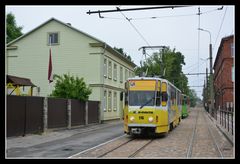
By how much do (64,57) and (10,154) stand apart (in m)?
23.8

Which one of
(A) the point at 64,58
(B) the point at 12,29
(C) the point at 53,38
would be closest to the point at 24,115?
(A) the point at 64,58

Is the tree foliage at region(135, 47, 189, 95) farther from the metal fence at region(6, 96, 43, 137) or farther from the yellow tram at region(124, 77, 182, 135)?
the yellow tram at region(124, 77, 182, 135)

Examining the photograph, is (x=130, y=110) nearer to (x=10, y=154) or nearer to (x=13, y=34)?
(x=10, y=154)

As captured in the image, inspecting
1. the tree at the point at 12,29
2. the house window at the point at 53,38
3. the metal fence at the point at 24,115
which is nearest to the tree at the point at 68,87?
the metal fence at the point at 24,115

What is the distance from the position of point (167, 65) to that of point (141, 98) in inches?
1763

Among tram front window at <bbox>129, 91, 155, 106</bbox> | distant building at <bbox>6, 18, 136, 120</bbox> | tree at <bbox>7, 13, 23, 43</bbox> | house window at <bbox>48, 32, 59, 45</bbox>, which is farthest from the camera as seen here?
tree at <bbox>7, 13, 23, 43</bbox>

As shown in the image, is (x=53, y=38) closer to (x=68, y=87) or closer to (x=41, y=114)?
(x=68, y=87)

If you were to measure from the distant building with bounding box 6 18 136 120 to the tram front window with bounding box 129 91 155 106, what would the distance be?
15663 mm

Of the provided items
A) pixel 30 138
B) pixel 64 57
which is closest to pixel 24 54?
pixel 64 57

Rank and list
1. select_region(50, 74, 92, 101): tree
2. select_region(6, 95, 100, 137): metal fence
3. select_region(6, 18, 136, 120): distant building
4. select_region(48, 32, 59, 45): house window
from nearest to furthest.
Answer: select_region(6, 95, 100, 137): metal fence → select_region(50, 74, 92, 101): tree → select_region(6, 18, 136, 120): distant building → select_region(48, 32, 59, 45): house window

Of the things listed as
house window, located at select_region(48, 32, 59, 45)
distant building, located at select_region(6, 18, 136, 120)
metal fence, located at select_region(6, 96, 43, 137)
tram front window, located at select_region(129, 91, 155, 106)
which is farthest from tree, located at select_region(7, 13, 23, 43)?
tram front window, located at select_region(129, 91, 155, 106)

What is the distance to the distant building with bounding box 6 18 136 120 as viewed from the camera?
35.7 m

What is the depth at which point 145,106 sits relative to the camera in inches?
747
